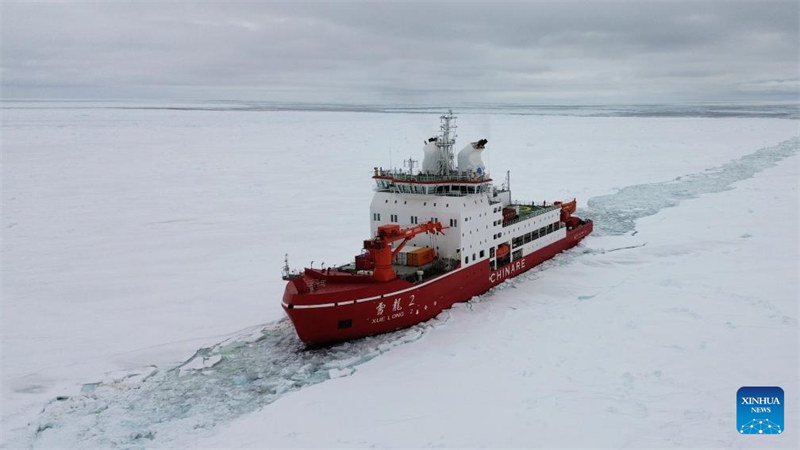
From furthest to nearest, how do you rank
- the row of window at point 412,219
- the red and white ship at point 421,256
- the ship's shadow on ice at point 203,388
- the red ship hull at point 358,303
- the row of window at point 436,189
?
the row of window at point 436,189 → the row of window at point 412,219 → the red and white ship at point 421,256 → the red ship hull at point 358,303 → the ship's shadow on ice at point 203,388

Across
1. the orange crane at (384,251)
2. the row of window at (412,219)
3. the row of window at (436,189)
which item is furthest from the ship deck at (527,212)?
the orange crane at (384,251)

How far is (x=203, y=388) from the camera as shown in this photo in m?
11.3

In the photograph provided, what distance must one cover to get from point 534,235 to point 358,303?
933 cm

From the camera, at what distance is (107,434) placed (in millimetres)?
9734

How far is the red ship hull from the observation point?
12648 mm

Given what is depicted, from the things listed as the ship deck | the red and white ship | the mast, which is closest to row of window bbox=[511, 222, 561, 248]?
the red and white ship

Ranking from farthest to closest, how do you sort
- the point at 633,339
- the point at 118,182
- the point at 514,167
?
the point at 514,167 → the point at 118,182 → the point at 633,339

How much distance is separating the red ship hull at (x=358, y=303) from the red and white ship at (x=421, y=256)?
0.07 feet

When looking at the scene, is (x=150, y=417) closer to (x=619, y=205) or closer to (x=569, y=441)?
(x=569, y=441)

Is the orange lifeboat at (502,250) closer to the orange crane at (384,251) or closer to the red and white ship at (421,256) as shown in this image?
the red and white ship at (421,256)

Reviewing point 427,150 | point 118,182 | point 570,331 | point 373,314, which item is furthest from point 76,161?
point 570,331

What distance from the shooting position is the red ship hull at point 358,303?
12648mm

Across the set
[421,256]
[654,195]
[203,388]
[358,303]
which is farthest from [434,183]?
[654,195]

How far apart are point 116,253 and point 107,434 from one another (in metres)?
11.4
